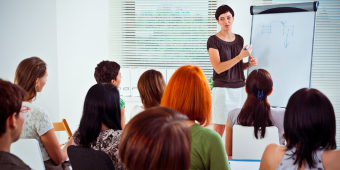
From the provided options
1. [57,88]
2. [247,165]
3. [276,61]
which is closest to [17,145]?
[247,165]

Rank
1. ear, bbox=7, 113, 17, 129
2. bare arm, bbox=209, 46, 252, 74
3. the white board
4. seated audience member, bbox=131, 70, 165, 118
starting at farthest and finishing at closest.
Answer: the white board
bare arm, bbox=209, 46, 252, 74
seated audience member, bbox=131, 70, 165, 118
ear, bbox=7, 113, 17, 129

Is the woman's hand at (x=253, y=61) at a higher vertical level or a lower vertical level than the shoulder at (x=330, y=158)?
higher

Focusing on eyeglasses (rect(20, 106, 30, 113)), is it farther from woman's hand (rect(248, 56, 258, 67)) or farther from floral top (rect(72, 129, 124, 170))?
woman's hand (rect(248, 56, 258, 67))

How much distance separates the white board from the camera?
2.99 metres

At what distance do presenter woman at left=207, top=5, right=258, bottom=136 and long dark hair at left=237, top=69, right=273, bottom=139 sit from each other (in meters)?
0.88

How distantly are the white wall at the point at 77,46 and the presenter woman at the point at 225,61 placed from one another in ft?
6.40

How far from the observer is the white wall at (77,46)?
3.71 metres

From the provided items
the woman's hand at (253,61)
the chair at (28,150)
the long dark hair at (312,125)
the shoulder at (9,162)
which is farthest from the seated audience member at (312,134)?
the woman's hand at (253,61)

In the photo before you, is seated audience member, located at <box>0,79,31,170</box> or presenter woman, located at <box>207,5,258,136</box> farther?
presenter woman, located at <box>207,5,258,136</box>

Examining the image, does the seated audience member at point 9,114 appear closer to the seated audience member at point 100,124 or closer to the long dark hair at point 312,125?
the seated audience member at point 100,124

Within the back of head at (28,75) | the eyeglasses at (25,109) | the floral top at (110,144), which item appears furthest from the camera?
the back of head at (28,75)

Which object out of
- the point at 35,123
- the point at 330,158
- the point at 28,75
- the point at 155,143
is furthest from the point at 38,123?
the point at 330,158

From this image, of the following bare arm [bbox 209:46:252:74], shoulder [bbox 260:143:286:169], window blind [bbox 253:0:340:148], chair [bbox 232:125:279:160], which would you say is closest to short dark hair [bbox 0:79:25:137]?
shoulder [bbox 260:143:286:169]

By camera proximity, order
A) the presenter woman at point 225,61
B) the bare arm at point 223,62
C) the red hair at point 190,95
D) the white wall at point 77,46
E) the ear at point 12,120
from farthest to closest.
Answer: the white wall at point 77,46
the presenter woman at point 225,61
the bare arm at point 223,62
the red hair at point 190,95
the ear at point 12,120
